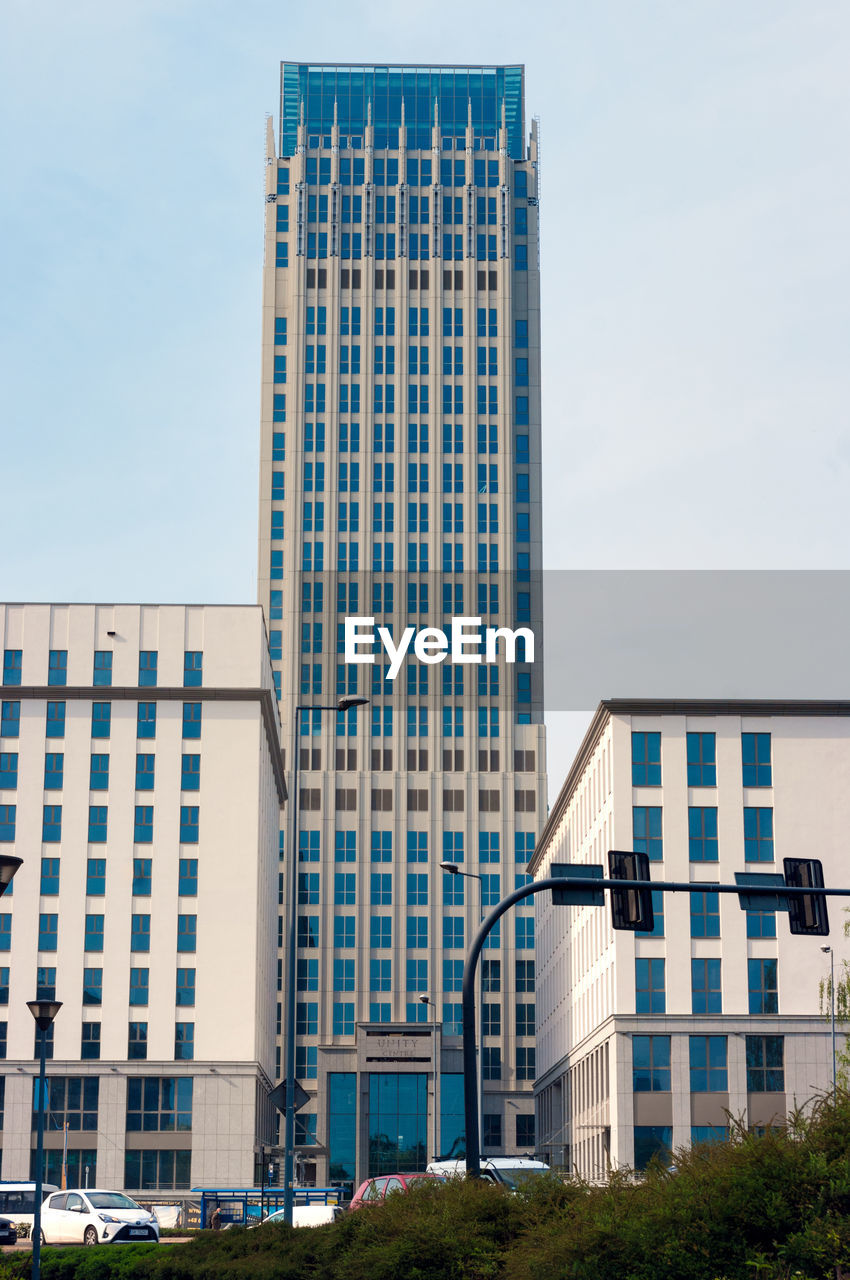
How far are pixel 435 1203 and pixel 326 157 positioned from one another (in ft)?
456

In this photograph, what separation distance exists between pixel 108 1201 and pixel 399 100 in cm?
12567

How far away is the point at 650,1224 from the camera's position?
1670cm

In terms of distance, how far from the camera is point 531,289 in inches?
5792

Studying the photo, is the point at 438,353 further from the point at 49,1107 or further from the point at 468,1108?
the point at 468,1108

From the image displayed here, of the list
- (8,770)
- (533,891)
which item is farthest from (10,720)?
(533,891)

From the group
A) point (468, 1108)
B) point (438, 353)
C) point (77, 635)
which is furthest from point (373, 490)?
point (468, 1108)

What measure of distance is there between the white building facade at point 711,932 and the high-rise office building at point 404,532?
48252 millimetres

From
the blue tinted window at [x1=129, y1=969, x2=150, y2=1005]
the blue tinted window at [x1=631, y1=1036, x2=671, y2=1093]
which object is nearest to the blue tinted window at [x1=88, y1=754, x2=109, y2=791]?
the blue tinted window at [x1=129, y1=969, x2=150, y2=1005]

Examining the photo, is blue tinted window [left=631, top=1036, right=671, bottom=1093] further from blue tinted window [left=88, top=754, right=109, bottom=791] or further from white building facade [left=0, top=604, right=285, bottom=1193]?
blue tinted window [left=88, top=754, right=109, bottom=791]

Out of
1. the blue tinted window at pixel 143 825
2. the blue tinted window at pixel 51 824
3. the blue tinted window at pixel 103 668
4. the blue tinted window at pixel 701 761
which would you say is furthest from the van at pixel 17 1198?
the blue tinted window at pixel 103 668

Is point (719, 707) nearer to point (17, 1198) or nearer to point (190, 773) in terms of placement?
point (190, 773)

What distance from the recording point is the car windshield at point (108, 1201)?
46688 millimetres

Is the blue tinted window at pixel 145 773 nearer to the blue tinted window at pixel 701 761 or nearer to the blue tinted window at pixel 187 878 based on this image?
the blue tinted window at pixel 187 878

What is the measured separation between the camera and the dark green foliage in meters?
15.9
